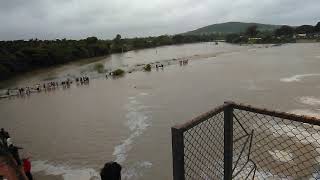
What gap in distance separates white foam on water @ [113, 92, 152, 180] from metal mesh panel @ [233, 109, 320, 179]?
4630 mm

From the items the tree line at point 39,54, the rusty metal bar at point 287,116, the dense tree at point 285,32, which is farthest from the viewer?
the dense tree at point 285,32

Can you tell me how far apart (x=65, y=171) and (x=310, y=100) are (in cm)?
2055

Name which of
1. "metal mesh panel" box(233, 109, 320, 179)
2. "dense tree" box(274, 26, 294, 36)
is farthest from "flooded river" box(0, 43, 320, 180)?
"dense tree" box(274, 26, 294, 36)

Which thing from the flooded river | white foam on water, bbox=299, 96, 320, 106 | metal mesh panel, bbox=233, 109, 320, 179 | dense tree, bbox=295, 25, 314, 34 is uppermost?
dense tree, bbox=295, 25, 314, 34

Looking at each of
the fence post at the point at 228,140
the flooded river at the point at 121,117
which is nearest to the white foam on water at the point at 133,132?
the flooded river at the point at 121,117

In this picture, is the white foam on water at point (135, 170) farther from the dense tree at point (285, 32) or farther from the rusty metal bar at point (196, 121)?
the dense tree at point (285, 32)

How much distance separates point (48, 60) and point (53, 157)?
7153 centimetres

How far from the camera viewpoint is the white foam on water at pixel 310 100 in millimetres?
26380

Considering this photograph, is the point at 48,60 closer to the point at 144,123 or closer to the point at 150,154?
the point at 144,123

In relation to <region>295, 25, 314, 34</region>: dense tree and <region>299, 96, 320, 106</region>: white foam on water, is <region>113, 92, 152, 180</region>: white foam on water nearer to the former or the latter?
<region>299, 96, 320, 106</region>: white foam on water

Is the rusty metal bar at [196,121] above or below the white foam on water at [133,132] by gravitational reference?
above

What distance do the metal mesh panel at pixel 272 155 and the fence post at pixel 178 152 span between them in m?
1.00

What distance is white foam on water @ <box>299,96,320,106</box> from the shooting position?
2638 centimetres

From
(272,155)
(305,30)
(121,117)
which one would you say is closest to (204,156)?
(272,155)
